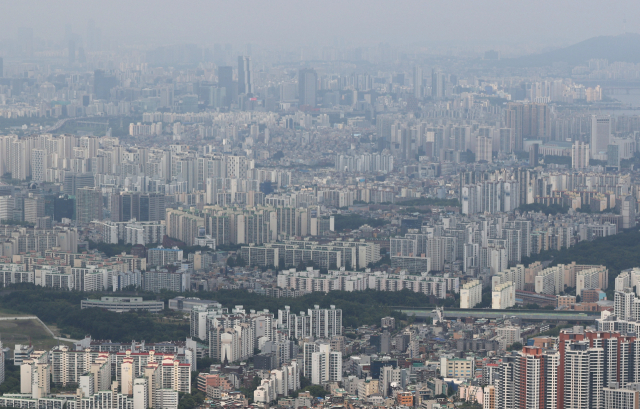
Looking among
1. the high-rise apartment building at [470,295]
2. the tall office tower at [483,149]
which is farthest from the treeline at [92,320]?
the tall office tower at [483,149]

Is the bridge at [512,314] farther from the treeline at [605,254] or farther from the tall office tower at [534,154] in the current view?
the tall office tower at [534,154]

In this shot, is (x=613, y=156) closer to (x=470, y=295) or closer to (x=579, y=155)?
(x=579, y=155)

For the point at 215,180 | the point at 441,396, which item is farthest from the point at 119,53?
the point at 441,396

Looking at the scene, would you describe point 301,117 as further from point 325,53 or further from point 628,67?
point 628,67

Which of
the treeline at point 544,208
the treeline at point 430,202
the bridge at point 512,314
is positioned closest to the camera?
the bridge at point 512,314

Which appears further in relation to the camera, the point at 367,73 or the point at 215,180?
the point at 367,73

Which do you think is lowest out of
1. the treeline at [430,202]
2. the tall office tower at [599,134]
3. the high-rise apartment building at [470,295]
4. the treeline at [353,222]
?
the treeline at [430,202]

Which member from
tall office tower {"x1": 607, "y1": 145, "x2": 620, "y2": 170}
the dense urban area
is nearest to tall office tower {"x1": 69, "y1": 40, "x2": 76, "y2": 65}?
the dense urban area
